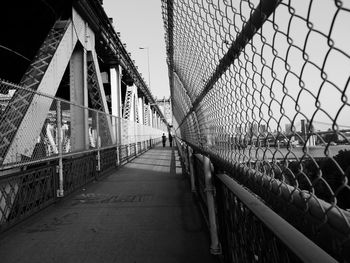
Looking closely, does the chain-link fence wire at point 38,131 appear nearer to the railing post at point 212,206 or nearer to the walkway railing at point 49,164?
the walkway railing at point 49,164

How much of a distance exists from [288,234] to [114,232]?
3.64 meters

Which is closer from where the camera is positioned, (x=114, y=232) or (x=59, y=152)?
(x=114, y=232)

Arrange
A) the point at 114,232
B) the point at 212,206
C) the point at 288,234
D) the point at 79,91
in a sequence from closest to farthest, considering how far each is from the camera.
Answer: the point at 288,234 < the point at 212,206 < the point at 114,232 < the point at 79,91

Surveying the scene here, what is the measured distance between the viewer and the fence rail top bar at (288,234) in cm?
107

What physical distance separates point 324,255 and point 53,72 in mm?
7889

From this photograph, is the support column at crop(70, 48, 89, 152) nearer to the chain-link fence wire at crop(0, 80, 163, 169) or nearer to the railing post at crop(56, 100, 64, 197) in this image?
the chain-link fence wire at crop(0, 80, 163, 169)

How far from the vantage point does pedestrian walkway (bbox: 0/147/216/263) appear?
3684 mm

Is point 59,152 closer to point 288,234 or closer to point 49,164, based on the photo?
point 49,164

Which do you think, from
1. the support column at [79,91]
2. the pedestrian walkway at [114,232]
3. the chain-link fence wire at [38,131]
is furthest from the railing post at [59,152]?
the support column at [79,91]

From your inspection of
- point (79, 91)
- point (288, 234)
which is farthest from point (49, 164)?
point (288, 234)

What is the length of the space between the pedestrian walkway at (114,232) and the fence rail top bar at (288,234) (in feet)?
6.39

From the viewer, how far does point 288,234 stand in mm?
1277

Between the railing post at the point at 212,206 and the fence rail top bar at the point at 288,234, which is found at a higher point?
the fence rail top bar at the point at 288,234

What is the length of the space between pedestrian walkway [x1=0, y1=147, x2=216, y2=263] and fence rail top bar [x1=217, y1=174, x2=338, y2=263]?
195 centimetres
